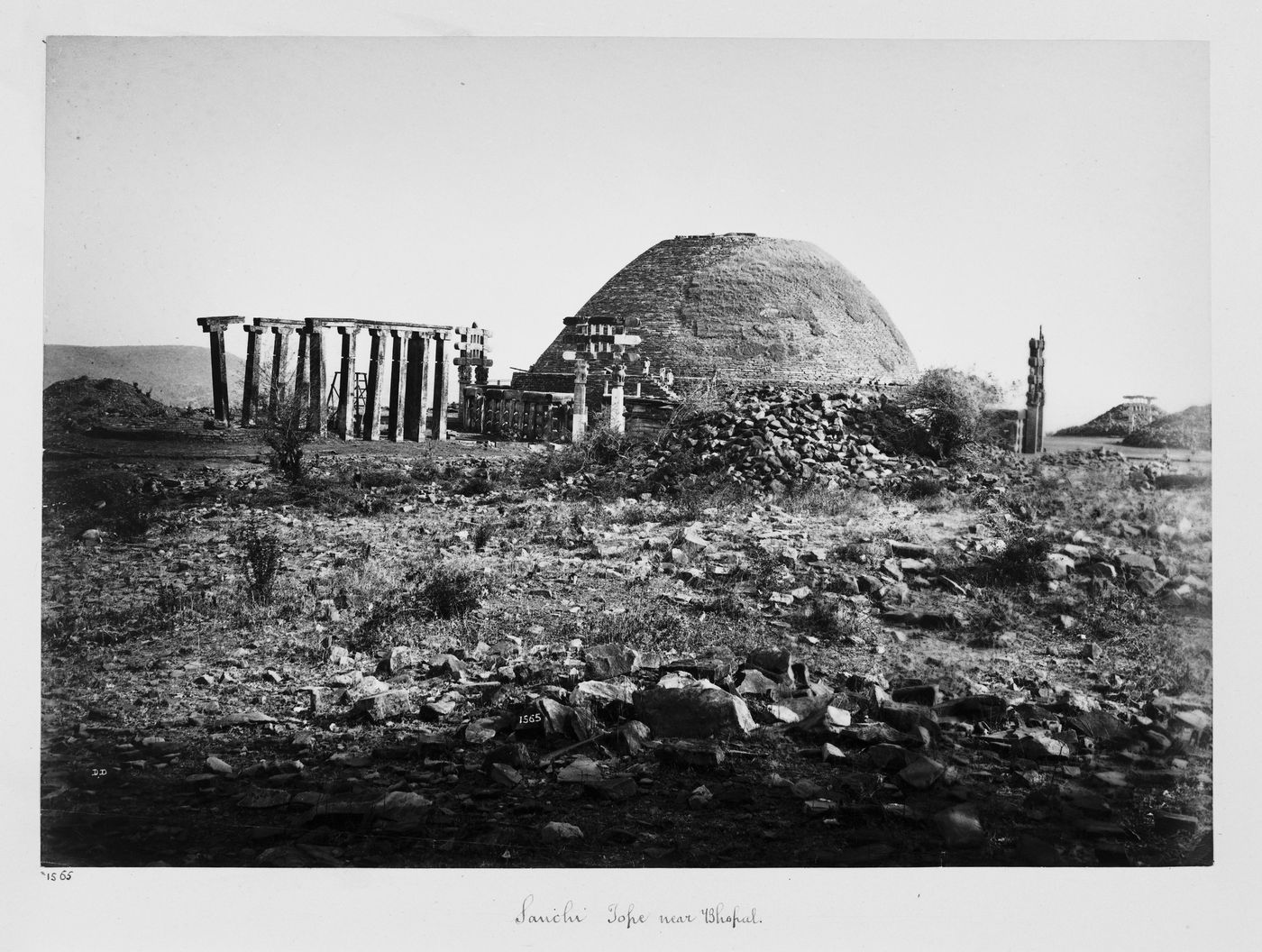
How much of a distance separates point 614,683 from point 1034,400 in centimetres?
761

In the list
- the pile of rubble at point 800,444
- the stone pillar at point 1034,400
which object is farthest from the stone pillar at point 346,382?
the stone pillar at point 1034,400

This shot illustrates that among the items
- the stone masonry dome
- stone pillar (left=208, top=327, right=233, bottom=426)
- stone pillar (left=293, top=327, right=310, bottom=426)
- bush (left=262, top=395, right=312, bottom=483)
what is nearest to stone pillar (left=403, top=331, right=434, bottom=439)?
stone pillar (left=293, top=327, right=310, bottom=426)

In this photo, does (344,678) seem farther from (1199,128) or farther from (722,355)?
(722,355)

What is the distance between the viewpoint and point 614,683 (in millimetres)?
7309

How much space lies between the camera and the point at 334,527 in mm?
9922

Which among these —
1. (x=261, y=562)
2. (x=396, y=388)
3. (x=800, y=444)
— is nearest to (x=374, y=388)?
(x=396, y=388)

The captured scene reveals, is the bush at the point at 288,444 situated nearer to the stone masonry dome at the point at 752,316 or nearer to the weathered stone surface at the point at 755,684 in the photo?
the weathered stone surface at the point at 755,684

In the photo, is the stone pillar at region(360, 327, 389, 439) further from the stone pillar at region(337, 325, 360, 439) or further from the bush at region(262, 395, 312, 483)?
the bush at region(262, 395, 312, 483)

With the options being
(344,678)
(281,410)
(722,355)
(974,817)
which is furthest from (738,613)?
(722,355)

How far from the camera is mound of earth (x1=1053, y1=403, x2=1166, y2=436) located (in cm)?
1016

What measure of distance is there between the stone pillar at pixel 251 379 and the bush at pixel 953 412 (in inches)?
394

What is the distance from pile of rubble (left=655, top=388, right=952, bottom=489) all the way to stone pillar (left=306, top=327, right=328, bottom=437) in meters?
4.96

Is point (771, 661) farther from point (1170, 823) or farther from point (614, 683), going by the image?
point (1170, 823)

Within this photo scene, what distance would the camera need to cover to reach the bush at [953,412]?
13.5 metres
